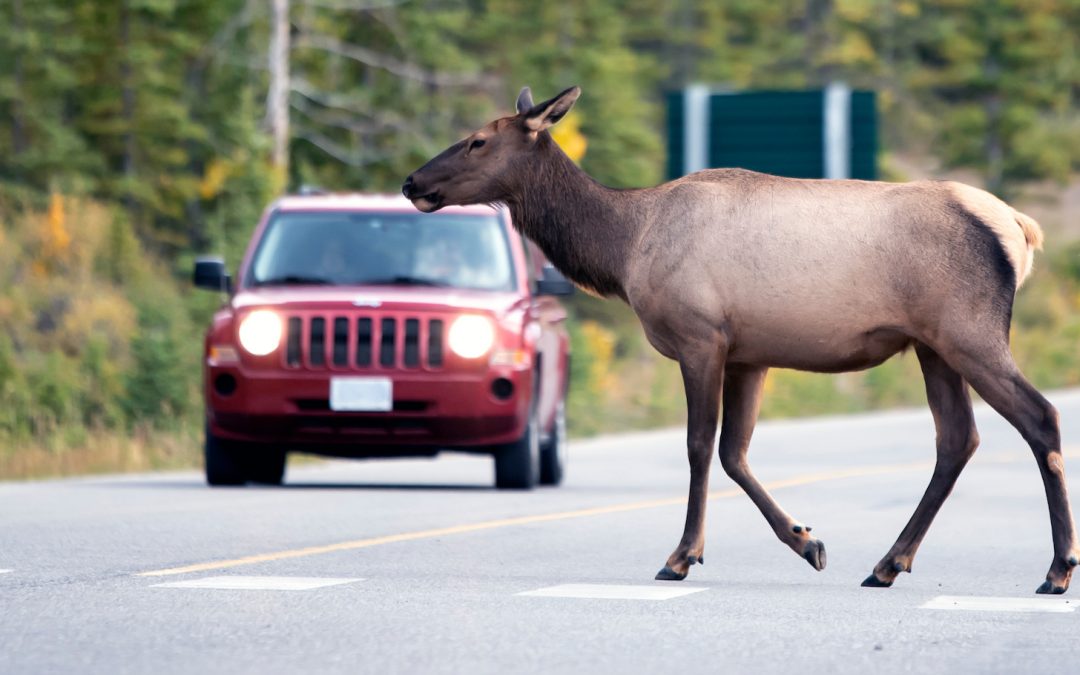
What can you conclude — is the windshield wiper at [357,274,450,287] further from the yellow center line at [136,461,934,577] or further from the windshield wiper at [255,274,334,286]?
the yellow center line at [136,461,934,577]

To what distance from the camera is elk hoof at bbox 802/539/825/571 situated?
35.2ft

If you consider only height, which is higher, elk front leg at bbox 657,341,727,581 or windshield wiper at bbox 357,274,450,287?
windshield wiper at bbox 357,274,450,287

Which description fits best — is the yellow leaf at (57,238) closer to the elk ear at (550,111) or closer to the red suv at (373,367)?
the red suv at (373,367)

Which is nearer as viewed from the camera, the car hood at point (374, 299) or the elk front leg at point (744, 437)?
the elk front leg at point (744, 437)

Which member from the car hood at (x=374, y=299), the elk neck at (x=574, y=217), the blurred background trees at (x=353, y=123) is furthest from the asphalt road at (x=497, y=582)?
the blurred background trees at (x=353, y=123)

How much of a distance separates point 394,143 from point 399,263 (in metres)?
38.1

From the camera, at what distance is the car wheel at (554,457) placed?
18266 millimetres

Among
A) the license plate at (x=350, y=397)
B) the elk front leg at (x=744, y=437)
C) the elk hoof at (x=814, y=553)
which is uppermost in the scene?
the elk front leg at (x=744, y=437)

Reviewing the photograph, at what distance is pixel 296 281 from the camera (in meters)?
17.6

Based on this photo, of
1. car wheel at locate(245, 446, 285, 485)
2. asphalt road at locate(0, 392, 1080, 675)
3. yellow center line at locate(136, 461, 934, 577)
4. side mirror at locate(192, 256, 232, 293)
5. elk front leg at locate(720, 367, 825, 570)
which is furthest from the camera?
car wheel at locate(245, 446, 285, 485)

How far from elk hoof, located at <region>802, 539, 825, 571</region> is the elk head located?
2.29 meters

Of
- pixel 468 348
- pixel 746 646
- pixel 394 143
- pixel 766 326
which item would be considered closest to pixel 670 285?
pixel 766 326

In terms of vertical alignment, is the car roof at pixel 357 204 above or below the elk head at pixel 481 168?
below

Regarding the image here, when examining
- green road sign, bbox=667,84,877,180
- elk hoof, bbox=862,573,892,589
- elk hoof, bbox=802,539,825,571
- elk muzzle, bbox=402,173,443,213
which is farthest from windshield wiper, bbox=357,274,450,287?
green road sign, bbox=667,84,877,180
